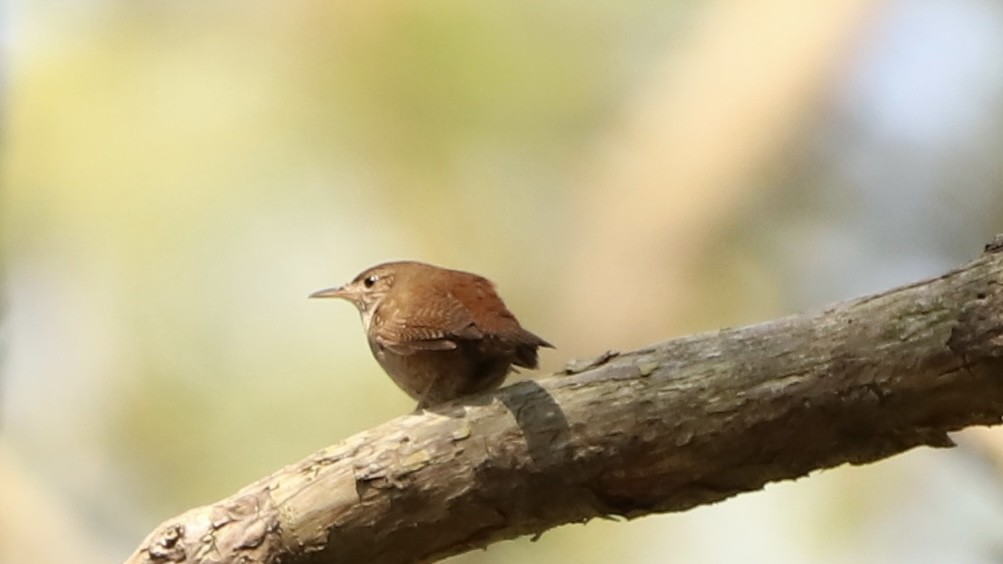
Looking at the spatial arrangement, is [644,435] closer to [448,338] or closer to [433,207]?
[448,338]

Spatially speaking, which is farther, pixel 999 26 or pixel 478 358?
pixel 999 26

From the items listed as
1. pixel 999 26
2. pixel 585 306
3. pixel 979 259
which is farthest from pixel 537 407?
pixel 999 26

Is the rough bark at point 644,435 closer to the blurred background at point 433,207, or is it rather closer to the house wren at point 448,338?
the house wren at point 448,338

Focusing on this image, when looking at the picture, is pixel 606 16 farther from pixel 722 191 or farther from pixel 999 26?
pixel 999 26

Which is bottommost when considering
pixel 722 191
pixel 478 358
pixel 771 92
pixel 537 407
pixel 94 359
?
pixel 537 407

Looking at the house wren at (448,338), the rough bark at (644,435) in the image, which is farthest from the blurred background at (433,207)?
the rough bark at (644,435)

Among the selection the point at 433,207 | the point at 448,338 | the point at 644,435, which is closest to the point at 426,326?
the point at 448,338
